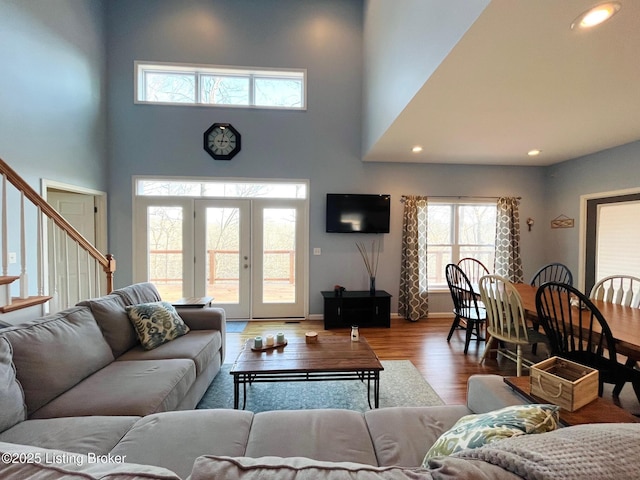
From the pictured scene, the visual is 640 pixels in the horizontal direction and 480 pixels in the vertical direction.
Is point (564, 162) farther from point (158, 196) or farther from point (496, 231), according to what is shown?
point (158, 196)

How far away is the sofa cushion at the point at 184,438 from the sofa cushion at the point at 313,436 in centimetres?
7

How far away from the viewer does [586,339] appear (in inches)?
76.2

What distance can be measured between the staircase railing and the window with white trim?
4.50 meters

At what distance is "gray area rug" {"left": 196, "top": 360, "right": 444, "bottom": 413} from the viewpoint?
7.33 feet

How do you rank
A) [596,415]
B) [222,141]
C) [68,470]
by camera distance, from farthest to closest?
[222,141]
[596,415]
[68,470]

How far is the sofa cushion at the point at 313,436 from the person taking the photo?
1.13m

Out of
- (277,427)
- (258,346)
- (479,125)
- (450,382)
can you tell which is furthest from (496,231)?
(277,427)

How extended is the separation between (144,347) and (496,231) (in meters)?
5.03

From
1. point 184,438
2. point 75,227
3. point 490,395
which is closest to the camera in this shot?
point 184,438

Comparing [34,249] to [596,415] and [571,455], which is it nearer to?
[571,455]

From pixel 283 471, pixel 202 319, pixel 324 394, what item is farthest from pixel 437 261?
pixel 283 471

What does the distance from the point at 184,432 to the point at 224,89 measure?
183 inches

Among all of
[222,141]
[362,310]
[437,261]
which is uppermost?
[222,141]

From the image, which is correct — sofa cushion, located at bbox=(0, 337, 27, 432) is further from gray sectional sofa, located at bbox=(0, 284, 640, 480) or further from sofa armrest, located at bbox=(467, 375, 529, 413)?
sofa armrest, located at bbox=(467, 375, 529, 413)
